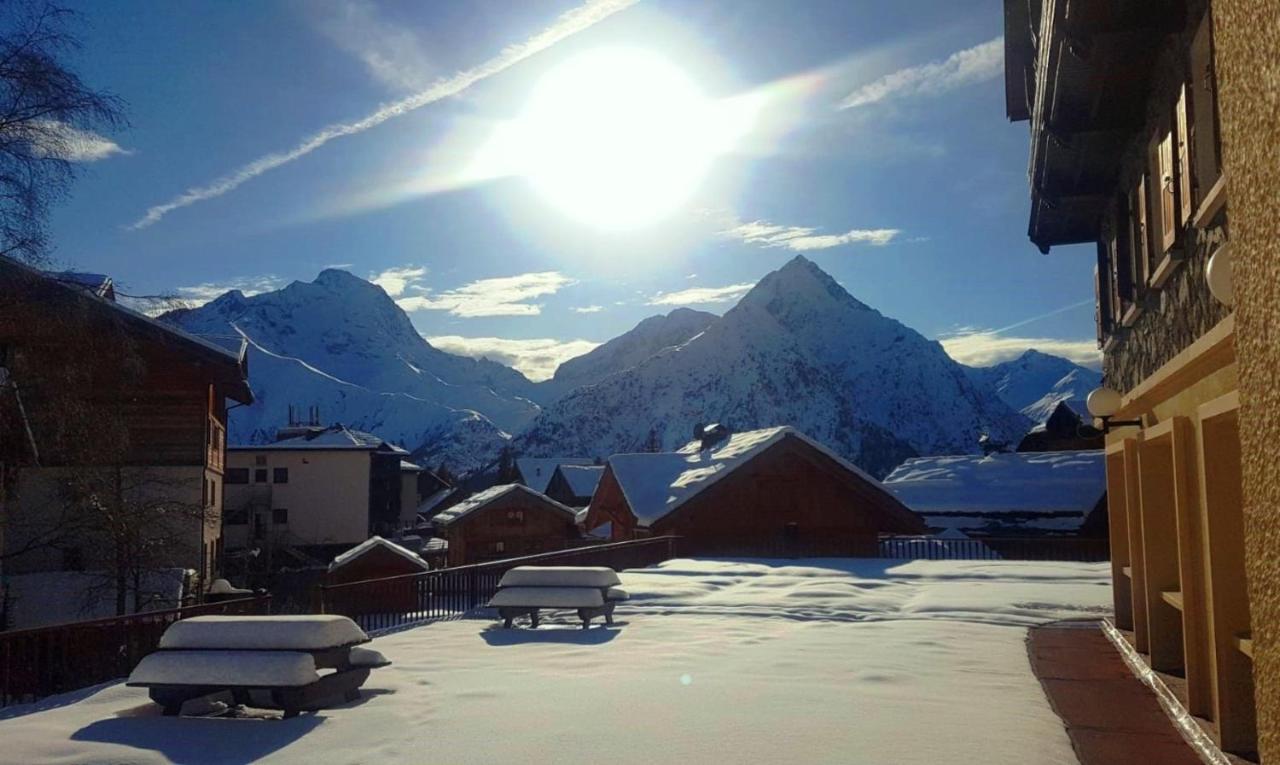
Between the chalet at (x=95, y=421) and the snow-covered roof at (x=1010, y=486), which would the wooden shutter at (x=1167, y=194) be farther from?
the snow-covered roof at (x=1010, y=486)

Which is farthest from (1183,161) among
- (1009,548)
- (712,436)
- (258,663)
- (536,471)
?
(536,471)

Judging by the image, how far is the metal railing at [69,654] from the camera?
1077 cm

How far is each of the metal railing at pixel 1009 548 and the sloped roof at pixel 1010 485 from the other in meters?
8.21

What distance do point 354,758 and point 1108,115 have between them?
885 centimetres

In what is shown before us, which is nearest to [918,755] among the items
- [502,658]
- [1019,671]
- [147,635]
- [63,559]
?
[1019,671]

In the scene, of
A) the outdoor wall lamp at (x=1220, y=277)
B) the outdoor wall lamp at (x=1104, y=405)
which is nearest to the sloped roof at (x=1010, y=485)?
the outdoor wall lamp at (x=1104, y=405)

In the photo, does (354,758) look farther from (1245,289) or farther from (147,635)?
(147,635)

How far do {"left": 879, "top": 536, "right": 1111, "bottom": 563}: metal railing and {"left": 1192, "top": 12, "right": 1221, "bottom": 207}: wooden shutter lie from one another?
22.4 m

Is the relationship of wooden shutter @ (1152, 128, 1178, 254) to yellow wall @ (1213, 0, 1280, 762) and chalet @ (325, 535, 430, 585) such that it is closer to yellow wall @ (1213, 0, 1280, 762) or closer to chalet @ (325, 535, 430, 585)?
yellow wall @ (1213, 0, 1280, 762)

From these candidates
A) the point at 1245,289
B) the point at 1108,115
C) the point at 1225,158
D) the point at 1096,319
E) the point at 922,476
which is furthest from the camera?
the point at 922,476

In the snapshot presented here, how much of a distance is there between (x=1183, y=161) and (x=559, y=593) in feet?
31.3

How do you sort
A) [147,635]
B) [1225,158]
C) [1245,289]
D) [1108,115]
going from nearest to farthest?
1. [1245,289]
2. [1225,158]
3. [1108,115]
4. [147,635]

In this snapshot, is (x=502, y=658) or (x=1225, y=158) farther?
(x=502, y=658)

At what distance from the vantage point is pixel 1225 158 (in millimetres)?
2562
